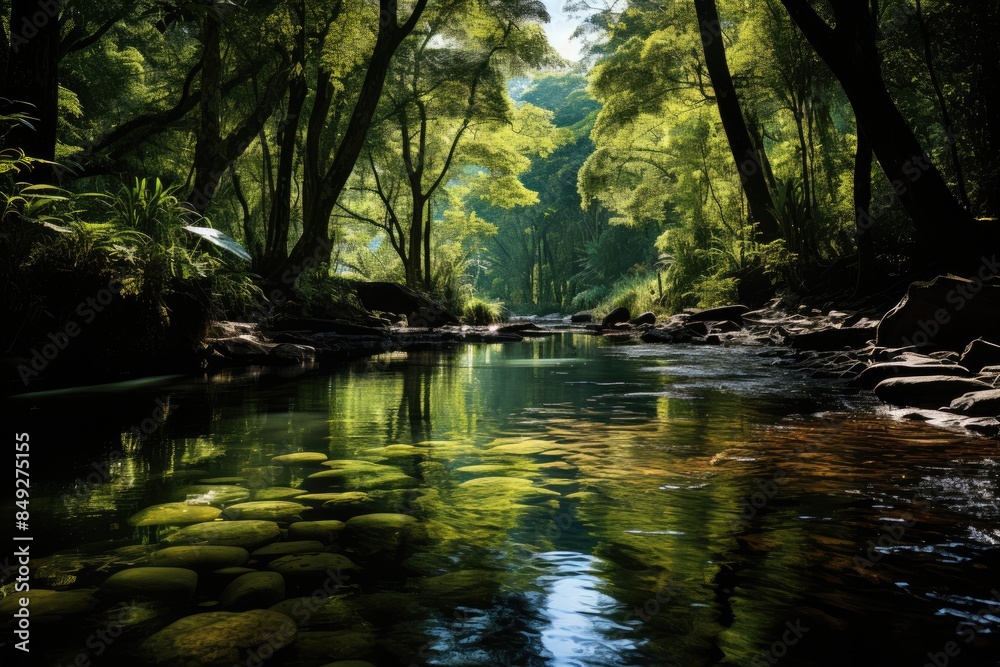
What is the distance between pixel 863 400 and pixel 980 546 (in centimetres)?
290

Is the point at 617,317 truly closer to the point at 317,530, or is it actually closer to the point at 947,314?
the point at 947,314

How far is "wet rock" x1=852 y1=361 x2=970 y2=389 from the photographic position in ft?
14.6

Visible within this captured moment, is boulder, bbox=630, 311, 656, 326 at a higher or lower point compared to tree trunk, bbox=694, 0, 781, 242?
lower

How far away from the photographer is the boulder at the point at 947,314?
5.41 meters

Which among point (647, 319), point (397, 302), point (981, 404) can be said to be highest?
point (397, 302)

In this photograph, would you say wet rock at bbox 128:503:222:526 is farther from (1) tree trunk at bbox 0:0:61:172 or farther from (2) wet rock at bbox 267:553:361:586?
(1) tree trunk at bbox 0:0:61:172

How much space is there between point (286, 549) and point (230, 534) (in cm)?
23

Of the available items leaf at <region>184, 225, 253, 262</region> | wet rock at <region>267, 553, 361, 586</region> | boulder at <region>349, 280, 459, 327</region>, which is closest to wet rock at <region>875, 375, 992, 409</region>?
wet rock at <region>267, 553, 361, 586</region>

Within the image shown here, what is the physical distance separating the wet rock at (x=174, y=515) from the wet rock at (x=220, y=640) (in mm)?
725

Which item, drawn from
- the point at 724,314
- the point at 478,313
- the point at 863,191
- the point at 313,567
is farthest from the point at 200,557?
the point at 478,313

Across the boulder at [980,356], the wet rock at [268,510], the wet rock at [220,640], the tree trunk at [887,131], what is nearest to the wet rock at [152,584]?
the wet rock at [220,640]

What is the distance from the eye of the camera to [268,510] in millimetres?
2215

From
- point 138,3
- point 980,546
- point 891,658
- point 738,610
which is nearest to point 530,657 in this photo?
point 738,610

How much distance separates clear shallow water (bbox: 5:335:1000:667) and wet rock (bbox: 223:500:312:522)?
27cm
